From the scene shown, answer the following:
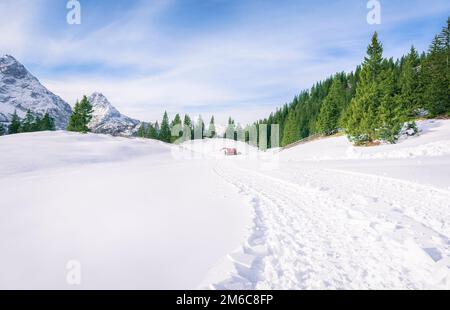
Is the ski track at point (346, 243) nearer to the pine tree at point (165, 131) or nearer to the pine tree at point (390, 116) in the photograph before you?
the pine tree at point (390, 116)

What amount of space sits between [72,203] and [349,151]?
2401 centimetres

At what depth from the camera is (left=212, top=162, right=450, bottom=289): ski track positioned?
133 inches

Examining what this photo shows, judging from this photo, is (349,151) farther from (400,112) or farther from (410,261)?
(410,261)

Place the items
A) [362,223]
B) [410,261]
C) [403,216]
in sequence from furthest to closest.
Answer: [403,216], [362,223], [410,261]

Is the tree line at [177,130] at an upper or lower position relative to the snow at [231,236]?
upper

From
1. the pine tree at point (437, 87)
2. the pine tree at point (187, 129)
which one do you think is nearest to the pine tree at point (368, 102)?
the pine tree at point (437, 87)

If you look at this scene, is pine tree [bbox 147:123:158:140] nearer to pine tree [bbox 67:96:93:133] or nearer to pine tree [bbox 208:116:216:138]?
pine tree [bbox 208:116:216:138]

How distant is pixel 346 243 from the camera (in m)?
4.53

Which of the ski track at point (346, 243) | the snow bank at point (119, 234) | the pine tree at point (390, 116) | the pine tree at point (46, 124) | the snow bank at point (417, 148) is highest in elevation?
the pine tree at point (46, 124)

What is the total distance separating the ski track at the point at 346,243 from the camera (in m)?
3.38

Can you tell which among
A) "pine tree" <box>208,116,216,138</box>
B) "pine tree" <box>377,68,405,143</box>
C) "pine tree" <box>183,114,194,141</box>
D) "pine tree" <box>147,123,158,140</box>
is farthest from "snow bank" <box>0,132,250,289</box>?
"pine tree" <box>208,116,216,138</box>

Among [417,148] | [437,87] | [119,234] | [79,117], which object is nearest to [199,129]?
[79,117]

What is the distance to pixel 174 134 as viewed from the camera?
2783 inches
